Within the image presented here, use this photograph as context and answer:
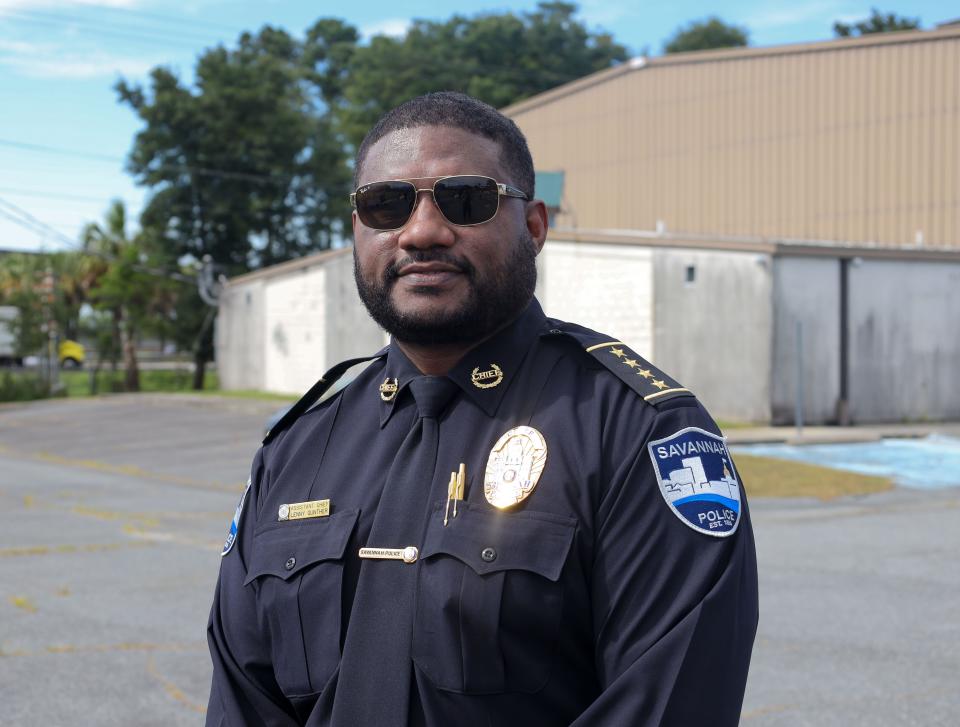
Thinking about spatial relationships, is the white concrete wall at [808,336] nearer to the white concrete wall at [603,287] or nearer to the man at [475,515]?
the white concrete wall at [603,287]

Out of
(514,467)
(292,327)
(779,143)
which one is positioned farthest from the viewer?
(292,327)

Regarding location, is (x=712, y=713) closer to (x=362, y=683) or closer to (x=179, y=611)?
(x=362, y=683)

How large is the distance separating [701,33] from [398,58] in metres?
20.2

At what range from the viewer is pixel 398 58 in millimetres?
61750

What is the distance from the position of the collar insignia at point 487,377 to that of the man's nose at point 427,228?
10.1 inches

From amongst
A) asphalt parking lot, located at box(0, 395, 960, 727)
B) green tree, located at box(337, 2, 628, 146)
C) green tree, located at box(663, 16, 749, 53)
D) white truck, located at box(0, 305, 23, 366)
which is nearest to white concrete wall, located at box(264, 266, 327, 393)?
white truck, located at box(0, 305, 23, 366)

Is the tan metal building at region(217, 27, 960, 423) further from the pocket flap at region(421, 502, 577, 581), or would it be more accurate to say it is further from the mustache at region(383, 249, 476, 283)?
the pocket flap at region(421, 502, 577, 581)

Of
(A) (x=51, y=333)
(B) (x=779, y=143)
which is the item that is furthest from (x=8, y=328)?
(B) (x=779, y=143)

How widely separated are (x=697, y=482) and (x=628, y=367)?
0.89 feet

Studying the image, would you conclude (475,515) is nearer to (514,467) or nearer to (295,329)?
(514,467)

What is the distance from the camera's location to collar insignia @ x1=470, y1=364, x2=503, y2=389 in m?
2.21

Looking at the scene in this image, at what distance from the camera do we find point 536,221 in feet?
7.96

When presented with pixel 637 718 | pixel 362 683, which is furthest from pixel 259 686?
pixel 637 718

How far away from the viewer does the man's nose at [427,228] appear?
88.6 inches
